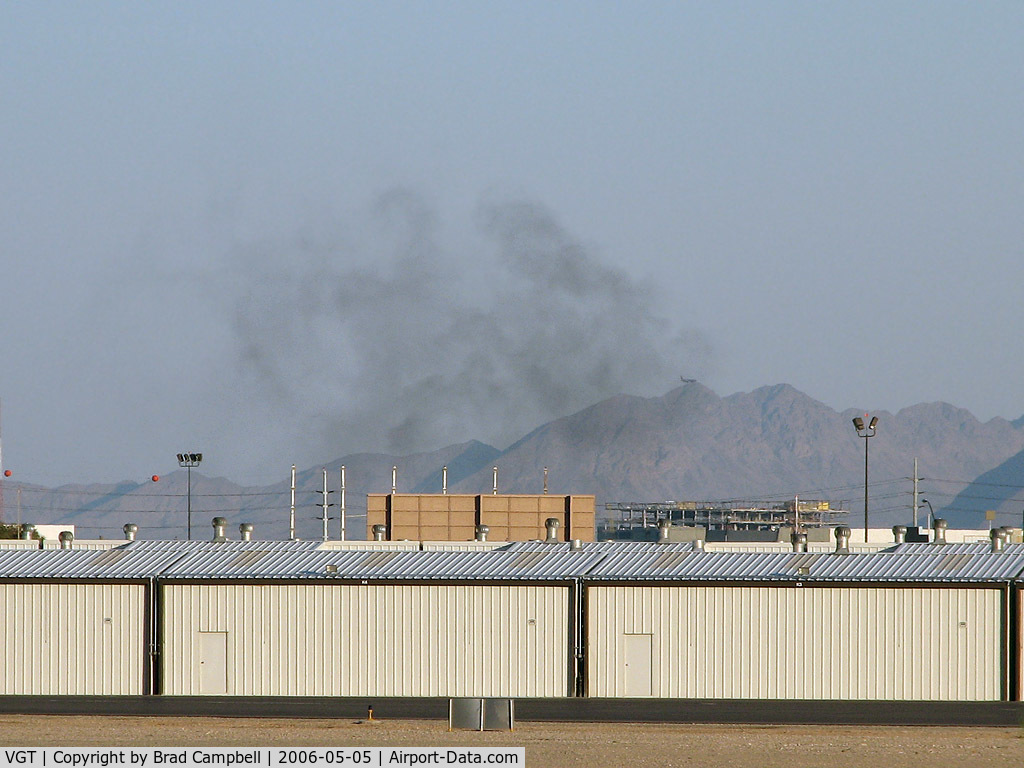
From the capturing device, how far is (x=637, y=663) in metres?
58.3

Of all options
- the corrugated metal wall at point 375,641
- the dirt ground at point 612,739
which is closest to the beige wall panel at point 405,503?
the corrugated metal wall at point 375,641

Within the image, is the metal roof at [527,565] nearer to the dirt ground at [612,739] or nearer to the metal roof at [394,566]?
the metal roof at [394,566]

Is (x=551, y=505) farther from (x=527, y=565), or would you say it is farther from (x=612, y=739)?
(x=612, y=739)

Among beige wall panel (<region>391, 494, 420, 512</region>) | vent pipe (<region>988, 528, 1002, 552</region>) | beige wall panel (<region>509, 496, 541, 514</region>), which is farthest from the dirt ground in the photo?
beige wall panel (<region>509, 496, 541, 514</region>)

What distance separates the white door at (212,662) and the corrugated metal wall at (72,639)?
7.00 ft

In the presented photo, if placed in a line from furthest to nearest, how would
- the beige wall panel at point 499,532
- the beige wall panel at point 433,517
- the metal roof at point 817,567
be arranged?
the beige wall panel at point 433,517, the beige wall panel at point 499,532, the metal roof at point 817,567

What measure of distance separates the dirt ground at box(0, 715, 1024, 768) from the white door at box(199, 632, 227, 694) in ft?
21.2

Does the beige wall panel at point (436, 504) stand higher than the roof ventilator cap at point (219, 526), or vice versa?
the roof ventilator cap at point (219, 526)

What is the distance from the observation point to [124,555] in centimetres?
6378

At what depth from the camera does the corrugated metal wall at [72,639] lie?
59.7 metres

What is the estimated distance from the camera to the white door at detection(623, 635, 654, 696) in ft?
191

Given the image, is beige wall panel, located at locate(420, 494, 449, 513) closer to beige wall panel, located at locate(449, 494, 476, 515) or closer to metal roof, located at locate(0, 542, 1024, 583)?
beige wall panel, located at locate(449, 494, 476, 515)

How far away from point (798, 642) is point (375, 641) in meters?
14.6

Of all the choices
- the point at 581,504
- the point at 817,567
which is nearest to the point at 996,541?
the point at 817,567
